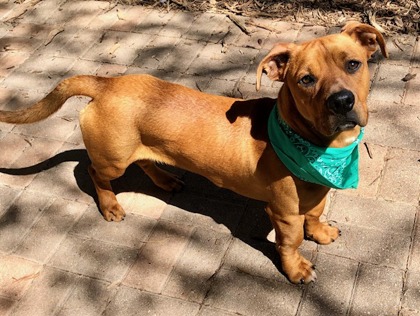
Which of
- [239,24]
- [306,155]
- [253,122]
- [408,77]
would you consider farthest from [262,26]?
[306,155]

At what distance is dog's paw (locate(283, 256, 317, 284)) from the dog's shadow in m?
0.18

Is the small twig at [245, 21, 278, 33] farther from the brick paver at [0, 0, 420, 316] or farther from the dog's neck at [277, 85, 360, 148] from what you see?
the dog's neck at [277, 85, 360, 148]

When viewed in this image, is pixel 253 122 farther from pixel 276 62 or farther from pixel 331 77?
pixel 331 77

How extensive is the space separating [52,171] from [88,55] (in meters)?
1.97

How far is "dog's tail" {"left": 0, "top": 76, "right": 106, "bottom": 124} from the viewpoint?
4.32m

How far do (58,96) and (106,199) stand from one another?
1071 millimetres

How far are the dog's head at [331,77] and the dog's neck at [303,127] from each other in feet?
0.18

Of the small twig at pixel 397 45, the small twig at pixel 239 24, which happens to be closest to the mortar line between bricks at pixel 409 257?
the small twig at pixel 397 45

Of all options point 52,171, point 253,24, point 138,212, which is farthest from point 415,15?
point 52,171

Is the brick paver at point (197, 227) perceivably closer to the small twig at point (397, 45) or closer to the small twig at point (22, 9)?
the small twig at point (397, 45)

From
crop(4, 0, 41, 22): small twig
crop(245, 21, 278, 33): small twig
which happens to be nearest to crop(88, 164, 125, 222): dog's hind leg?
crop(245, 21, 278, 33): small twig

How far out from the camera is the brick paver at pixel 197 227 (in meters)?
4.30

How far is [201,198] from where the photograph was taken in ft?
16.7

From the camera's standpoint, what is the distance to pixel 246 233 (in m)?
4.74
